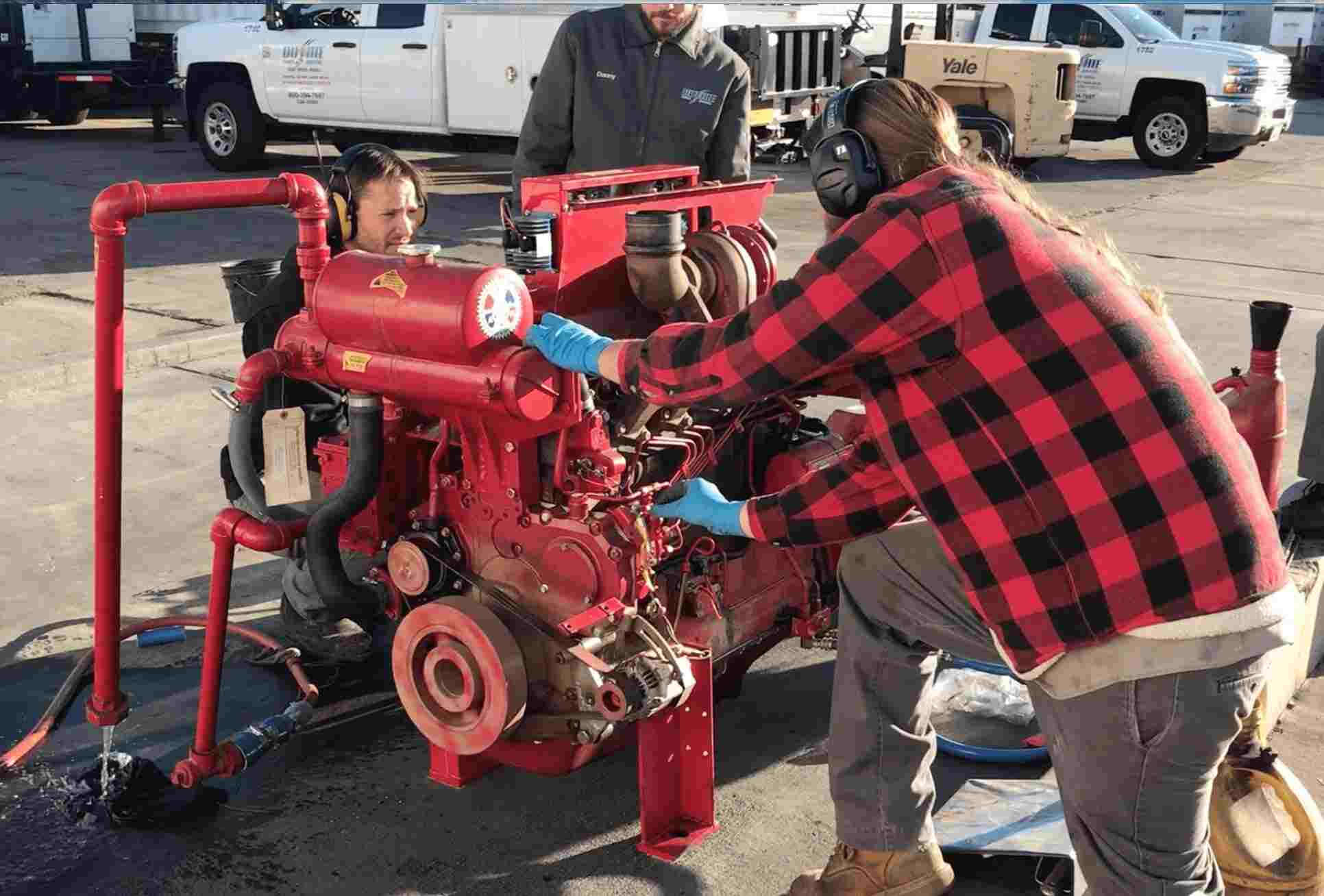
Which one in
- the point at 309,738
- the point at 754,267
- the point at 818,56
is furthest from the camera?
the point at 818,56

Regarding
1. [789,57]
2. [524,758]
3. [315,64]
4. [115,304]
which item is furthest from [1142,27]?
[115,304]

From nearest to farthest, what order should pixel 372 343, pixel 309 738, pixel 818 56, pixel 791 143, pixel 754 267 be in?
pixel 372 343
pixel 754 267
pixel 309 738
pixel 818 56
pixel 791 143

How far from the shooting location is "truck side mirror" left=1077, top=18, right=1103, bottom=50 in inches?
610

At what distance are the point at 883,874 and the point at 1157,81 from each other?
14.4 m

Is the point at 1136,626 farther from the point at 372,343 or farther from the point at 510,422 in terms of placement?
the point at 372,343

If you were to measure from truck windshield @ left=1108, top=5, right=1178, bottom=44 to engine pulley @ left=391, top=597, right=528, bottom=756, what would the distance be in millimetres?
14408

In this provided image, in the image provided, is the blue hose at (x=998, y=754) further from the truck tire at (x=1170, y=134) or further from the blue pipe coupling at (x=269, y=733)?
the truck tire at (x=1170, y=134)

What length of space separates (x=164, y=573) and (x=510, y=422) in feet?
7.81

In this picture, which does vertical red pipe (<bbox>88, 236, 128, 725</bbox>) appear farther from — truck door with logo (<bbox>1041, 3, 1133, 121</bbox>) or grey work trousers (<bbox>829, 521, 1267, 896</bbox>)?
truck door with logo (<bbox>1041, 3, 1133, 121</bbox>)

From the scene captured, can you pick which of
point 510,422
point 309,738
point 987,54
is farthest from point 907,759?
point 987,54

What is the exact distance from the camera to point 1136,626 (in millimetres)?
2266

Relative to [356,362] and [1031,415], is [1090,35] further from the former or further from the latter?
[1031,415]

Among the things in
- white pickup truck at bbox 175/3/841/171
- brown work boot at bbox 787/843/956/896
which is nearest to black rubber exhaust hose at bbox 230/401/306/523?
brown work boot at bbox 787/843/956/896

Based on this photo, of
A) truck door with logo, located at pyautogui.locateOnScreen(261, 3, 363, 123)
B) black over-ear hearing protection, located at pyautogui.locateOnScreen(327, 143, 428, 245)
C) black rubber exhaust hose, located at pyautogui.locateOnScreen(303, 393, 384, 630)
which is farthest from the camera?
truck door with logo, located at pyautogui.locateOnScreen(261, 3, 363, 123)
